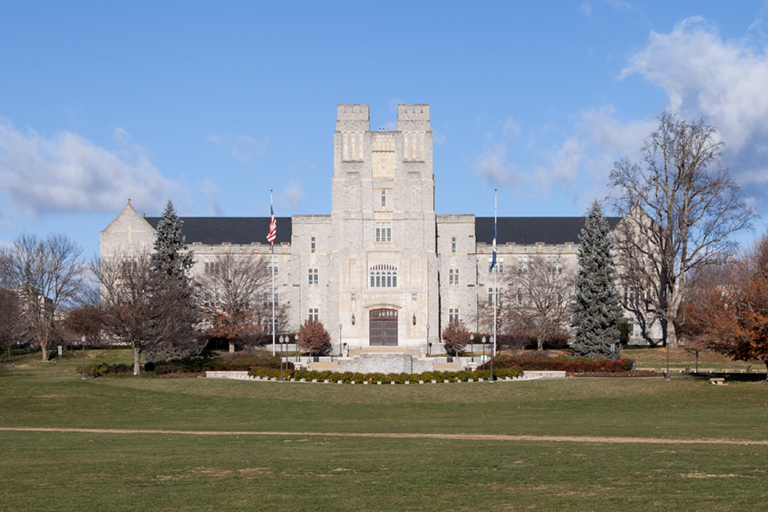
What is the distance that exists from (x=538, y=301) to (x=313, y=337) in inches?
781

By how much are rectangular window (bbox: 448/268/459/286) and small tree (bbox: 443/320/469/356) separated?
7695 millimetres

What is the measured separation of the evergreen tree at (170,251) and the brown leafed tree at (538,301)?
2759cm

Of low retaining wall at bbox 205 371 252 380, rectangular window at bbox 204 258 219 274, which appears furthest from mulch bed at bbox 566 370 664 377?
rectangular window at bbox 204 258 219 274

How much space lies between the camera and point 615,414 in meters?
29.1

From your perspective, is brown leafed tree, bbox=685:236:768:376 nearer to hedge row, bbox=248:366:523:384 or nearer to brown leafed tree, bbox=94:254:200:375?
hedge row, bbox=248:366:523:384

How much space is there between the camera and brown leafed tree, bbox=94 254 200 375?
1640 inches

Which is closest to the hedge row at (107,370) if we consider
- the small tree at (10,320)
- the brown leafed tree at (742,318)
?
the small tree at (10,320)

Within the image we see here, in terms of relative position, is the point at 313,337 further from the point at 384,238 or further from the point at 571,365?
the point at 571,365

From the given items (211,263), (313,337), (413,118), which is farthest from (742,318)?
(211,263)

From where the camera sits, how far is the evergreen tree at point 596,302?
163 feet

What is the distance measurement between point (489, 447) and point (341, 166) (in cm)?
4690

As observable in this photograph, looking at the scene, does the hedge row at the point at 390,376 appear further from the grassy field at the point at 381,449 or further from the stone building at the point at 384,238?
the stone building at the point at 384,238

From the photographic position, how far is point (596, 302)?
166ft

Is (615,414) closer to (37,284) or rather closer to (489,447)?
(489,447)
